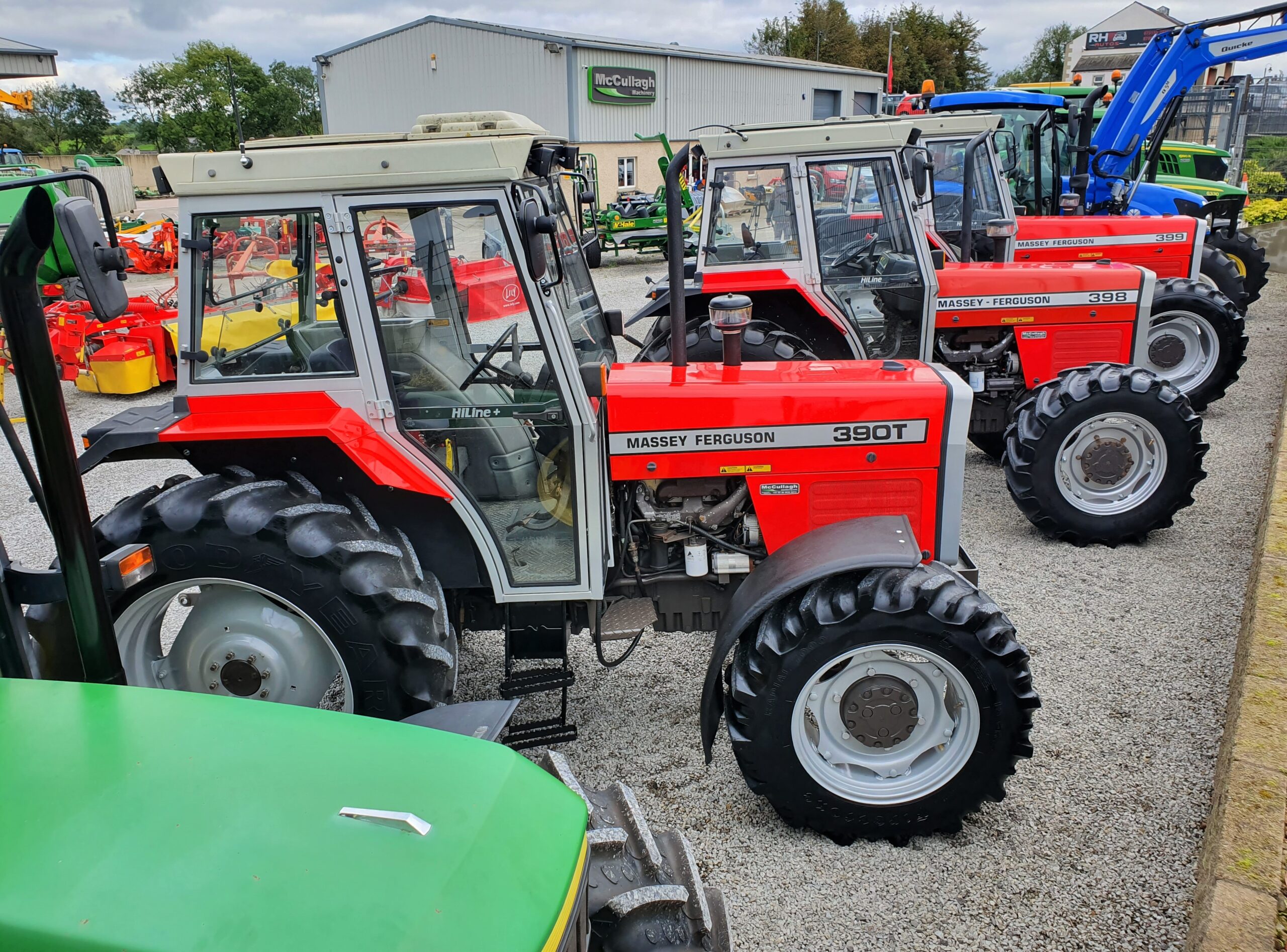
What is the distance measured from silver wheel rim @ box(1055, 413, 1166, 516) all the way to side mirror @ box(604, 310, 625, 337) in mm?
2843

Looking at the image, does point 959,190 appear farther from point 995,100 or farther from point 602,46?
point 602,46

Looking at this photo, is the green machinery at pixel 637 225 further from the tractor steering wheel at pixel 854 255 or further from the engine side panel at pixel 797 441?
the engine side panel at pixel 797 441

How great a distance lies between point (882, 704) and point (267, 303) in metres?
2.49

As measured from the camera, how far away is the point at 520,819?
149 centimetres

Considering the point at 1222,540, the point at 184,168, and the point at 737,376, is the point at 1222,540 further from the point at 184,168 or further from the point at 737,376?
the point at 184,168

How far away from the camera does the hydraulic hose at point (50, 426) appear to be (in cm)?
163

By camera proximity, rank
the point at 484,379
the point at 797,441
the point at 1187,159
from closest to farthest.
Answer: the point at 484,379
the point at 797,441
the point at 1187,159

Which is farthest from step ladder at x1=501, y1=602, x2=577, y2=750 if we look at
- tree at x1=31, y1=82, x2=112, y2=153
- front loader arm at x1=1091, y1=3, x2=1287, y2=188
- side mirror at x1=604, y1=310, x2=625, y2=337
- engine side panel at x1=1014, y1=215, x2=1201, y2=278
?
tree at x1=31, y1=82, x2=112, y2=153

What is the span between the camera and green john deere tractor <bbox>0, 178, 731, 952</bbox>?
124 centimetres

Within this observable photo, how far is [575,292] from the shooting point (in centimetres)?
353

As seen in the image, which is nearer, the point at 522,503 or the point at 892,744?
the point at 892,744

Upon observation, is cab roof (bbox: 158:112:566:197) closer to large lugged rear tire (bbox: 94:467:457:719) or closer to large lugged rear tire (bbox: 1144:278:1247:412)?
large lugged rear tire (bbox: 94:467:457:719)

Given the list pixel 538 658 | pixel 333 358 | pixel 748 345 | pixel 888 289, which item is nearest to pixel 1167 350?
pixel 888 289

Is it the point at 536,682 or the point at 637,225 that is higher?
the point at 637,225
